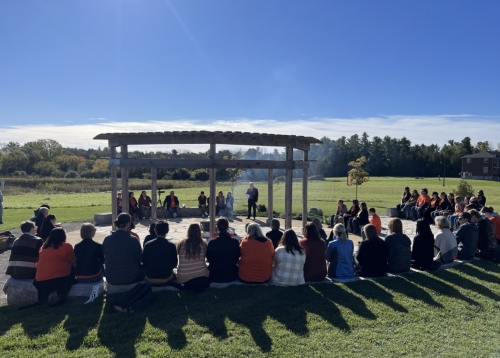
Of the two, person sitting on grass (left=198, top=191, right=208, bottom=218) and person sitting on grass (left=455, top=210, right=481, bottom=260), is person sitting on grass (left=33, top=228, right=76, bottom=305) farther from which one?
person sitting on grass (left=198, top=191, right=208, bottom=218)

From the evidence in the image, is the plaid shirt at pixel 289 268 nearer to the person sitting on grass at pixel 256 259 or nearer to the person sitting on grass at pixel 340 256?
the person sitting on grass at pixel 256 259

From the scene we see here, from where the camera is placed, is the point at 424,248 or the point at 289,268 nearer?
the point at 289,268

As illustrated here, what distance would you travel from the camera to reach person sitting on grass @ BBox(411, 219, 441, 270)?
687 centimetres

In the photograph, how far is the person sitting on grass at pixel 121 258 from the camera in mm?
5539

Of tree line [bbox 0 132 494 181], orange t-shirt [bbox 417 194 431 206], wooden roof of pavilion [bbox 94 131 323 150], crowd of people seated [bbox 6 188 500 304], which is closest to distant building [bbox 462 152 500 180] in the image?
tree line [bbox 0 132 494 181]

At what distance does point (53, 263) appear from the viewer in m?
5.38

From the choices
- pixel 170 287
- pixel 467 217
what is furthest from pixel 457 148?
pixel 170 287

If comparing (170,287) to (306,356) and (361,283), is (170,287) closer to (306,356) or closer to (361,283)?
(306,356)

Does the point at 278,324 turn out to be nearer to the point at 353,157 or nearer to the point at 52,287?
the point at 52,287

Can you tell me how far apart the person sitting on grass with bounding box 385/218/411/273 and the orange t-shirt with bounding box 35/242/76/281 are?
541 centimetres

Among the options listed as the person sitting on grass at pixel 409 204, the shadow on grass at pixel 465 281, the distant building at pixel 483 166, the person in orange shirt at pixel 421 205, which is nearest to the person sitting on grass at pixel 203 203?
the person sitting on grass at pixel 409 204

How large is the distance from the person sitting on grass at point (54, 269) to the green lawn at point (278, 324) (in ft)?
0.90

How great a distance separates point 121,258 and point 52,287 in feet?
3.48

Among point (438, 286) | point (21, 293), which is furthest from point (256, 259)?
point (21, 293)
